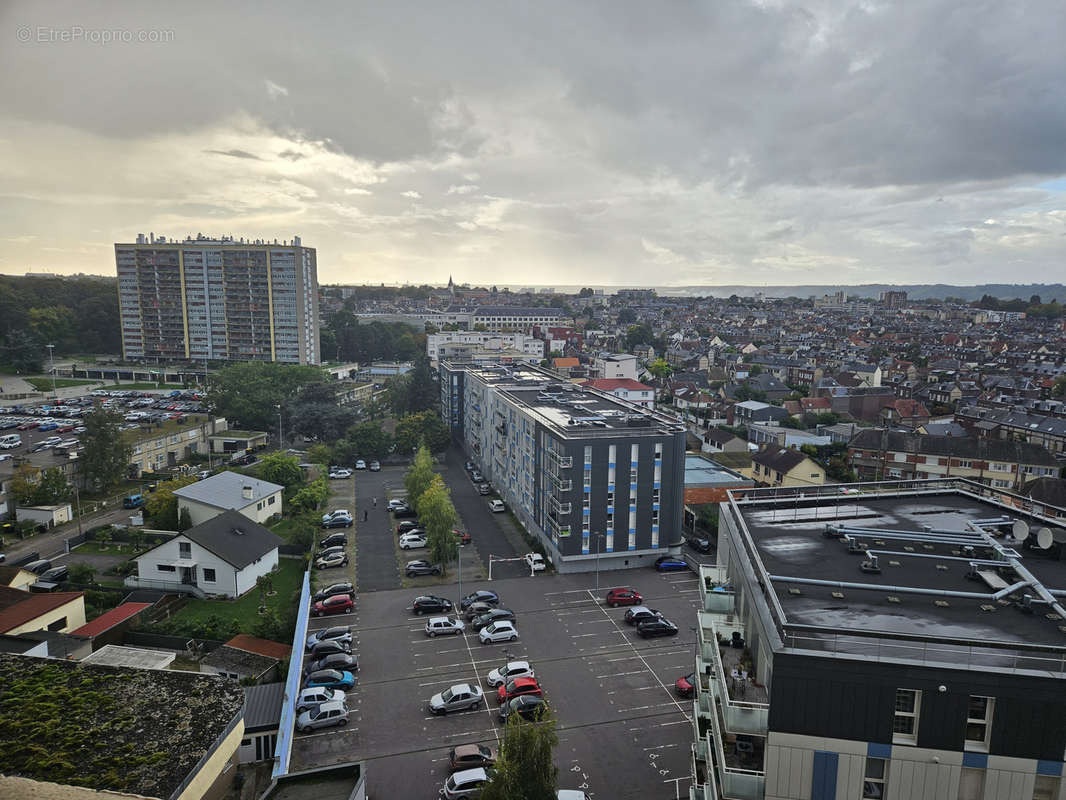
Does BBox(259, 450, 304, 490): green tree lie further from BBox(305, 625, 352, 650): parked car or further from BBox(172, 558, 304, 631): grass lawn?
BBox(305, 625, 352, 650): parked car

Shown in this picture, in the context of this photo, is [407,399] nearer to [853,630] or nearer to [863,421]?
[863,421]

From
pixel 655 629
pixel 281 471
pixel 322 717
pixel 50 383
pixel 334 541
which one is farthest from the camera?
pixel 50 383

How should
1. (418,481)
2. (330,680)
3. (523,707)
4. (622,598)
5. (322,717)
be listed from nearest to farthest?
(322,717) → (523,707) → (330,680) → (622,598) → (418,481)

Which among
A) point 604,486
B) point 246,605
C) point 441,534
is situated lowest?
point 246,605

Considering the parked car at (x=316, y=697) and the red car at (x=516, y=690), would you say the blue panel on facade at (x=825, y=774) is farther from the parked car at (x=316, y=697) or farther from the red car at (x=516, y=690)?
the parked car at (x=316, y=697)

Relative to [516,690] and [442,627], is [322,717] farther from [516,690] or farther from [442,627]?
[442,627]

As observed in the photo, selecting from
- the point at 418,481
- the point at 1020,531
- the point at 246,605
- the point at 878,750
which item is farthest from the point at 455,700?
the point at 418,481
